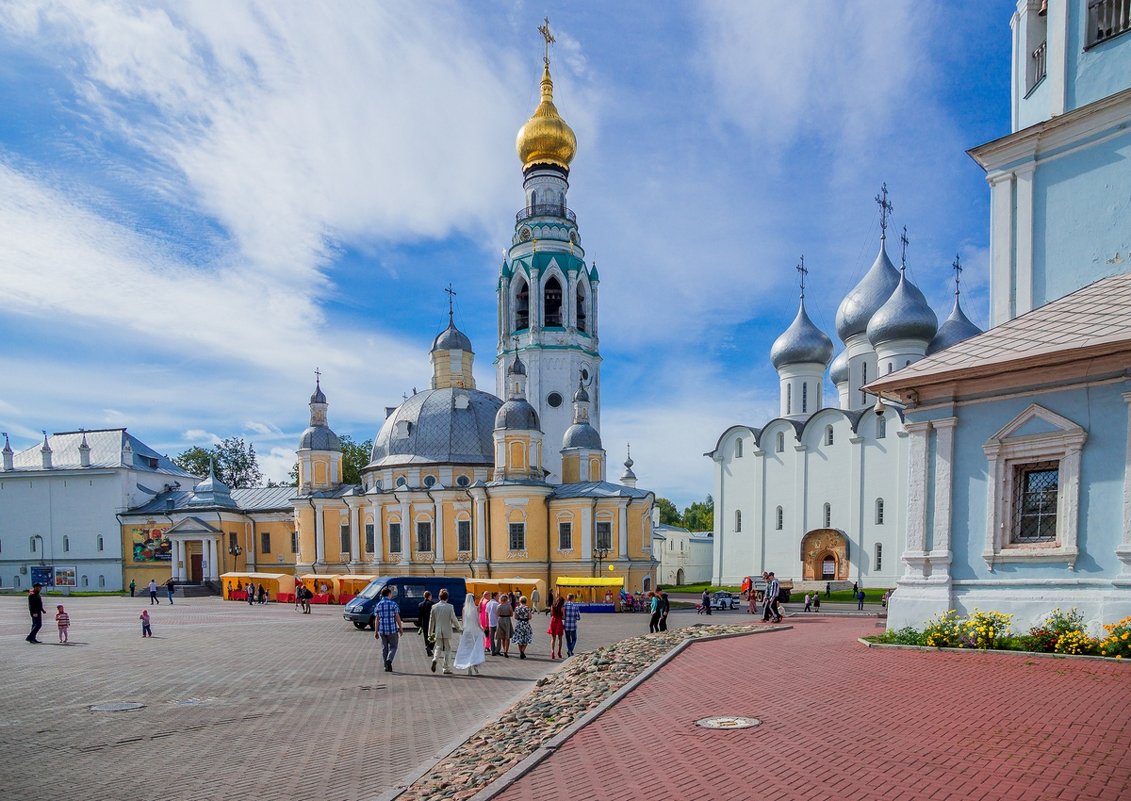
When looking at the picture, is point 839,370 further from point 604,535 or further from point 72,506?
point 72,506

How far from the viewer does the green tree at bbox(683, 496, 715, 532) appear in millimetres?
103750

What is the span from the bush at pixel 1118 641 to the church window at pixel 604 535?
28.5 m

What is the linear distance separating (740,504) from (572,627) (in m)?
30.6

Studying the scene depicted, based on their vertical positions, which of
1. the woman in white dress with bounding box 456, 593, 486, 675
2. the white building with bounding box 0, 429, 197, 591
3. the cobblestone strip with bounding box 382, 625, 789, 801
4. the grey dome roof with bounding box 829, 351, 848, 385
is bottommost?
the cobblestone strip with bounding box 382, 625, 789, 801

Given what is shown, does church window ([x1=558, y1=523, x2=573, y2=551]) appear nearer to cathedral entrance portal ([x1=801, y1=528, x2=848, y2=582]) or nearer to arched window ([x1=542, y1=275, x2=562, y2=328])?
cathedral entrance portal ([x1=801, y1=528, x2=848, y2=582])

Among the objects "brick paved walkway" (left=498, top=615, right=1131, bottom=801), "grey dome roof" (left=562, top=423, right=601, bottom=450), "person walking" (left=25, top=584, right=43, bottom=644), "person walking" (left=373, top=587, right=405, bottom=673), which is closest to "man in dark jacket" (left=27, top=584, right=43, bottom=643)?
"person walking" (left=25, top=584, right=43, bottom=644)

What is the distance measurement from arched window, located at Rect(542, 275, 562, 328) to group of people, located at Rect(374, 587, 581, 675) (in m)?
35.0

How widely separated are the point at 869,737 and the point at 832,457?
36.9 metres

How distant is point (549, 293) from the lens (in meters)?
53.3

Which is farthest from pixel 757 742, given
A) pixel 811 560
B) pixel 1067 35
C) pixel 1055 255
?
pixel 811 560

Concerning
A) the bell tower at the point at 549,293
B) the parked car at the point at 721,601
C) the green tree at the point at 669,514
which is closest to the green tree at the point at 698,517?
the green tree at the point at 669,514

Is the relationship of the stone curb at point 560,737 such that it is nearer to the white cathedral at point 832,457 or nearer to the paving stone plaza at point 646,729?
the paving stone plaza at point 646,729

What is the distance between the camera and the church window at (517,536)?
1554 inches

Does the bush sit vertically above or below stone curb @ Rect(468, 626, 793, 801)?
above
